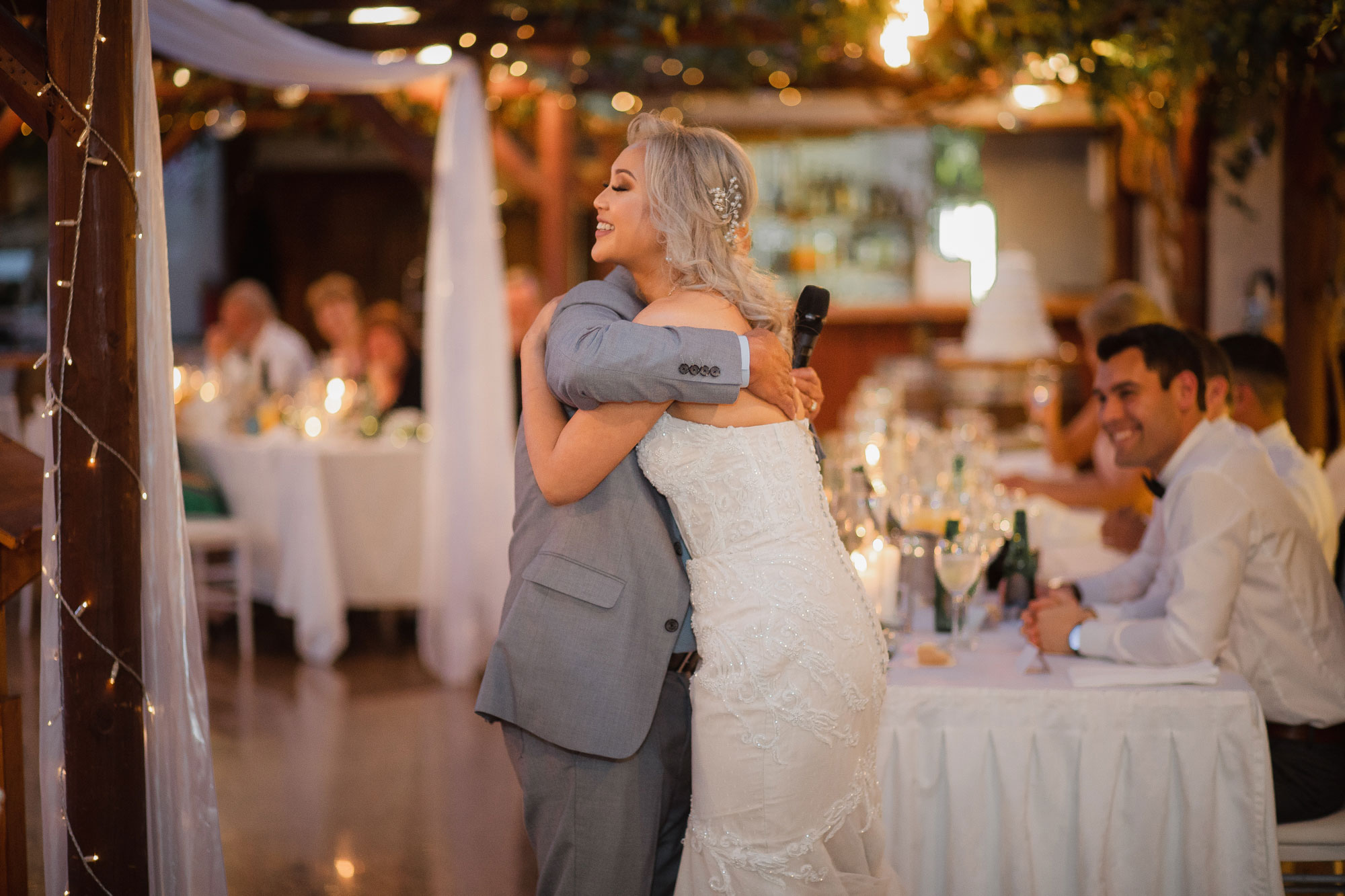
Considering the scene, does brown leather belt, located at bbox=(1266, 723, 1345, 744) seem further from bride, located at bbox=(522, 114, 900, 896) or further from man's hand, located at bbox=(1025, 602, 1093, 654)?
bride, located at bbox=(522, 114, 900, 896)

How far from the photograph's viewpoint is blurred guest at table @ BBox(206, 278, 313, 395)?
7199mm

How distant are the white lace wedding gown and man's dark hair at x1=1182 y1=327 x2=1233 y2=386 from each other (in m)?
1.23

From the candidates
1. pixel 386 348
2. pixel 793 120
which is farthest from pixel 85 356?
pixel 793 120

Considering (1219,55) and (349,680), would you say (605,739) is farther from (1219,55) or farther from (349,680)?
(349,680)

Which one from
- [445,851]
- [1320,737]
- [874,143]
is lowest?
[445,851]

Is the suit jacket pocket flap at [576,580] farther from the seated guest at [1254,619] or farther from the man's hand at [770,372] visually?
the seated guest at [1254,619]

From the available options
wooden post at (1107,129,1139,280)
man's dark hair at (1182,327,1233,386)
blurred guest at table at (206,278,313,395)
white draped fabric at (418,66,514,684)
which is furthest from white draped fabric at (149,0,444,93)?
wooden post at (1107,129,1139,280)

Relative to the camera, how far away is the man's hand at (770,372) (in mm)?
1799

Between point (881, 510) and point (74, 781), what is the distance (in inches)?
63.7

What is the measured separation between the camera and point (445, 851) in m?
3.13

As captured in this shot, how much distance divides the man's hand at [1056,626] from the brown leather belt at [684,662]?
2.55 ft

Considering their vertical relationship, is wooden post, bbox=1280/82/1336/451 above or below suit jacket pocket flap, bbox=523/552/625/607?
above

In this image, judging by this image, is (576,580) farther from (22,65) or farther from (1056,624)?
(22,65)

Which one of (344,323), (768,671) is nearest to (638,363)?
(768,671)
